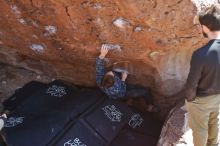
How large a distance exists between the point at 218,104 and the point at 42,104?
64.2 inches

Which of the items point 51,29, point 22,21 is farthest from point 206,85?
point 22,21

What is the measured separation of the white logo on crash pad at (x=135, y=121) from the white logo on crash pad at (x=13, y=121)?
2.95 ft

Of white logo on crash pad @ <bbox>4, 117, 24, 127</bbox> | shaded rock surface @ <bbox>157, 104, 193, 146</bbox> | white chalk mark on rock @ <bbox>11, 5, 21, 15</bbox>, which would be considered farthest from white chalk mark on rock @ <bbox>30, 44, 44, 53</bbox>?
shaded rock surface @ <bbox>157, 104, 193, 146</bbox>

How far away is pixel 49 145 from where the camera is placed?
12.1ft

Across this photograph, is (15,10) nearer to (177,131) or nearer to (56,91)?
(56,91)

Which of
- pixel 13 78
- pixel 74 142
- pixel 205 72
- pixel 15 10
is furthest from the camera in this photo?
pixel 13 78

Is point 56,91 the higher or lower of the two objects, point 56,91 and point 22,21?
the lower

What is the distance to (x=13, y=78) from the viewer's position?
15.8 feet

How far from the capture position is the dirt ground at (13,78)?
15.4 ft

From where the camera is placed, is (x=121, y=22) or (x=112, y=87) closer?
(x=121, y=22)

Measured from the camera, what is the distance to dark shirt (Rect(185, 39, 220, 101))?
284 cm

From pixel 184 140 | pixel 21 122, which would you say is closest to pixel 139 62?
pixel 184 140

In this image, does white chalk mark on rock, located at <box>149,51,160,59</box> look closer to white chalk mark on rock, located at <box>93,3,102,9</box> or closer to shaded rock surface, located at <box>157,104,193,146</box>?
shaded rock surface, located at <box>157,104,193,146</box>

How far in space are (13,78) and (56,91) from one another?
78 cm
